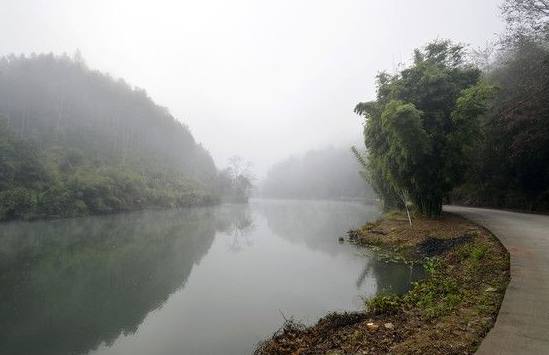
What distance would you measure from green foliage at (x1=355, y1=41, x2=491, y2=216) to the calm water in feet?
16.2

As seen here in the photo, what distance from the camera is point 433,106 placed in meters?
16.9

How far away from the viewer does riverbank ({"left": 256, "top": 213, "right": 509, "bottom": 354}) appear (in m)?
5.25

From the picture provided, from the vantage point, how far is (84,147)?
69562mm

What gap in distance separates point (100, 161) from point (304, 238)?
174 feet

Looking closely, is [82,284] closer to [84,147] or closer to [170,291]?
[170,291]

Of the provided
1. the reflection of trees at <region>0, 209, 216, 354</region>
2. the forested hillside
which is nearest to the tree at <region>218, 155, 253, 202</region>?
the forested hillside

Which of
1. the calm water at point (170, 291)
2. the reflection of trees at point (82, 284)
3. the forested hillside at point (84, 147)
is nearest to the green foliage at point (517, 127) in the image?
the calm water at point (170, 291)

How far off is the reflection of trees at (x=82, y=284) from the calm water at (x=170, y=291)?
31 mm

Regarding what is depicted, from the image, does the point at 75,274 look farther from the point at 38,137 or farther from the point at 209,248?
the point at 38,137

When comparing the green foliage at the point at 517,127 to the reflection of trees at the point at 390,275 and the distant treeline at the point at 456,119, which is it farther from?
the reflection of trees at the point at 390,275

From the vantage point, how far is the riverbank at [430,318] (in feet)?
17.2

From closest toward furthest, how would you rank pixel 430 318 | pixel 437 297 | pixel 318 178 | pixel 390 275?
pixel 430 318
pixel 437 297
pixel 390 275
pixel 318 178

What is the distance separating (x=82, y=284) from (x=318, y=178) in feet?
→ 462

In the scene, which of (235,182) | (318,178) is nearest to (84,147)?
(235,182)
